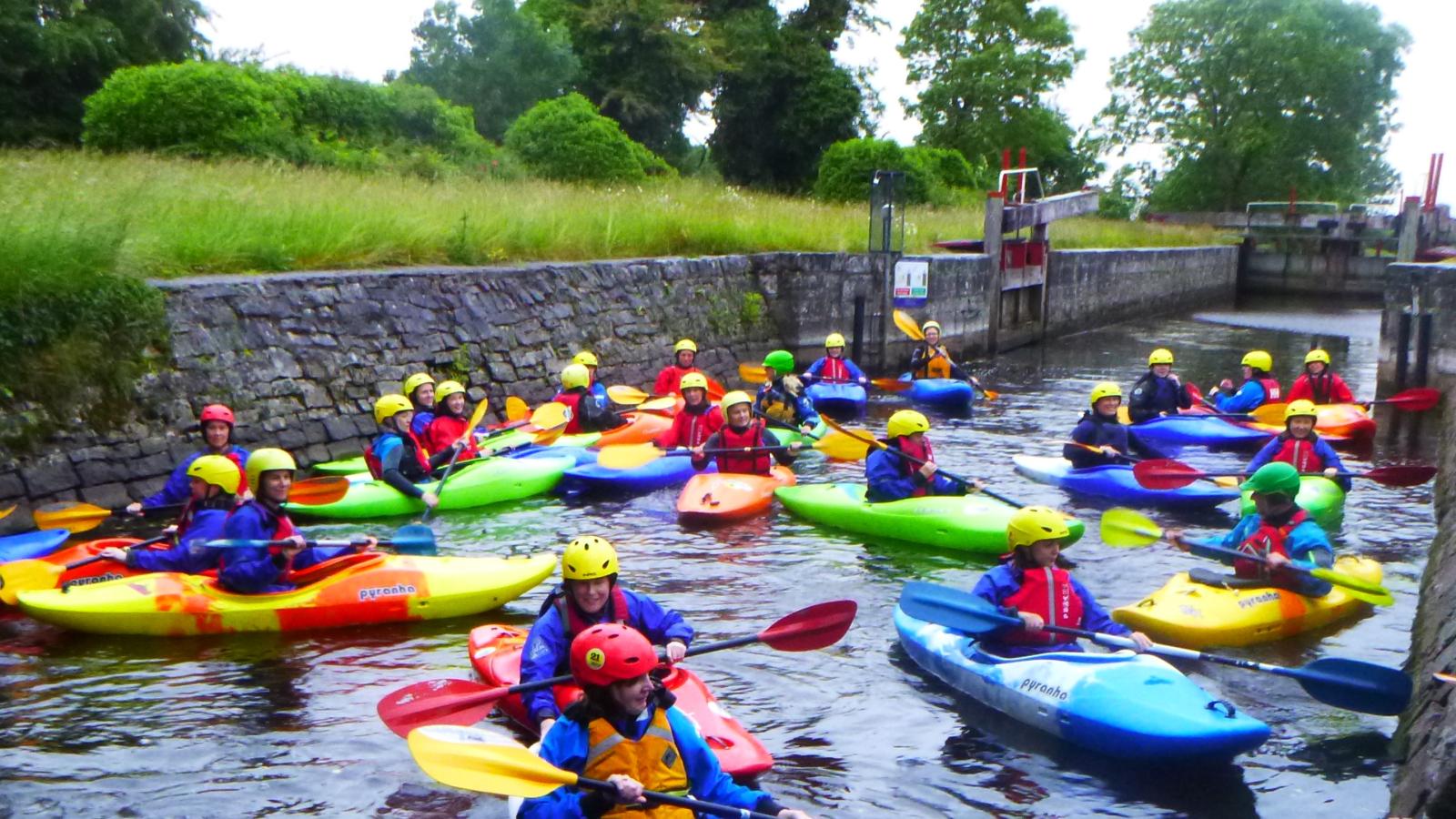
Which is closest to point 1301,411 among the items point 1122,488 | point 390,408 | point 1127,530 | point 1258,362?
point 1122,488

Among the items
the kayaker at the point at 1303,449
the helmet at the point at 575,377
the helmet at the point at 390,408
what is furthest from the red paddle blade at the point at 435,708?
the helmet at the point at 575,377

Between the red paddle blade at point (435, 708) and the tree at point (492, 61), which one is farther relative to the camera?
the tree at point (492, 61)

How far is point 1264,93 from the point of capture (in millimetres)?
43625

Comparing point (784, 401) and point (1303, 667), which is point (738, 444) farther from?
point (1303, 667)

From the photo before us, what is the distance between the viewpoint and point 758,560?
29.0ft

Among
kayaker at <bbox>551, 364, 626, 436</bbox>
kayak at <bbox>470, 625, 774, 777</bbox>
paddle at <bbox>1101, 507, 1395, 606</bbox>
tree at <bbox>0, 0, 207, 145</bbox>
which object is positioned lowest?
kayak at <bbox>470, 625, 774, 777</bbox>

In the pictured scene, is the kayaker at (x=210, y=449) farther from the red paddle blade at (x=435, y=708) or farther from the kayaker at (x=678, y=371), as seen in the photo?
the kayaker at (x=678, y=371)

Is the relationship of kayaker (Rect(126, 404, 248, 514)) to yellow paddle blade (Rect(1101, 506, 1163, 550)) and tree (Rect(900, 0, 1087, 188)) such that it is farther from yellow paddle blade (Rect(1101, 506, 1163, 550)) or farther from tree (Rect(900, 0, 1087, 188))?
tree (Rect(900, 0, 1087, 188))

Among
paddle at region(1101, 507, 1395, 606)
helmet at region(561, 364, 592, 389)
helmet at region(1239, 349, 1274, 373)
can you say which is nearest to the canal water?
paddle at region(1101, 507, 1395, 606)

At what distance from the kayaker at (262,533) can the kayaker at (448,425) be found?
336 cm

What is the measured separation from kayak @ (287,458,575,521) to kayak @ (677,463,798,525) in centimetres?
114

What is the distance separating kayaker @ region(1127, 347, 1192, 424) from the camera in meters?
13.3

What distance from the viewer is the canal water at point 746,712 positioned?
5289 millimetres

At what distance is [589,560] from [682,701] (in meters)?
0.79
